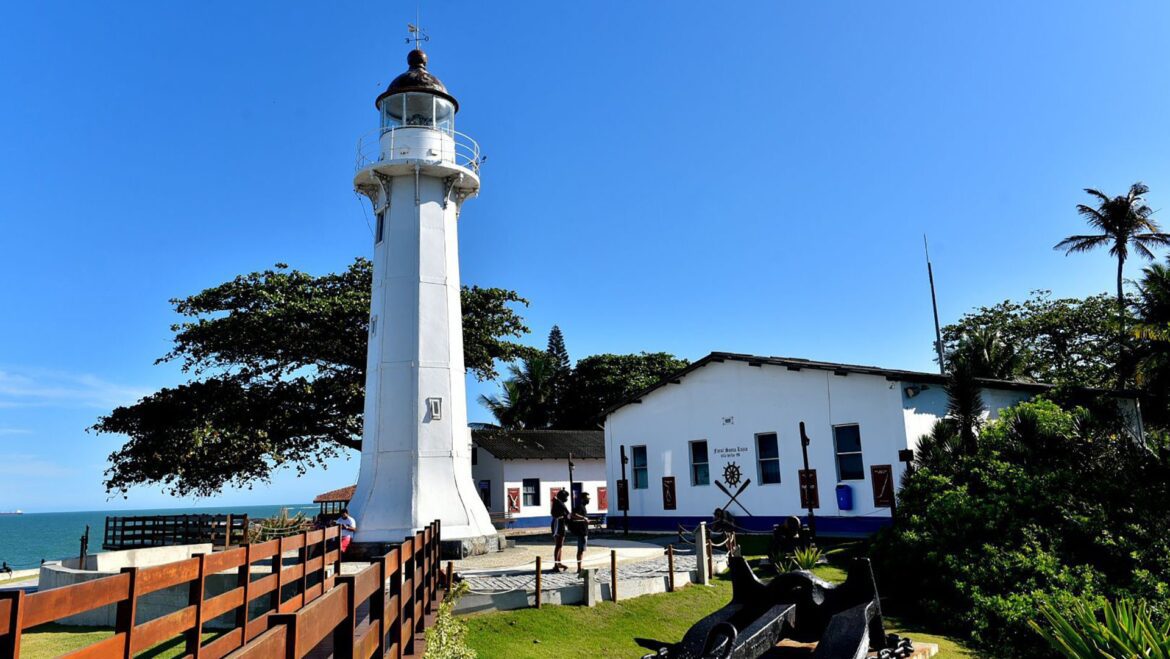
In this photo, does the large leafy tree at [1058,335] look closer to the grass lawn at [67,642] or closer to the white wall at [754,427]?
the white wall at [754,427]

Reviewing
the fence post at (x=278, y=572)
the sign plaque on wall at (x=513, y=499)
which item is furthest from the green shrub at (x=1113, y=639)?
the sign plaque on wall at (x=513, y=499)

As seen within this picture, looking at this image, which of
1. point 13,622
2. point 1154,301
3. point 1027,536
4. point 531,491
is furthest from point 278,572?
point 531,491

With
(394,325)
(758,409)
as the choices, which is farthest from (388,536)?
(758,409)

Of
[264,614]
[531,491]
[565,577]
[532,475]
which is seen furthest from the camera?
[532,475]

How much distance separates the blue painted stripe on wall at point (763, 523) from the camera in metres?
19.5

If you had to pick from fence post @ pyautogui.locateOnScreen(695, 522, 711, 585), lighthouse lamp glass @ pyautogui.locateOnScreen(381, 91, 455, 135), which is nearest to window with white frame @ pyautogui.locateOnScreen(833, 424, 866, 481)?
fence post @ pyautogui.locateOnScreen(695, 522, 711, 585)

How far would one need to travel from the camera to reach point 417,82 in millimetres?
20312

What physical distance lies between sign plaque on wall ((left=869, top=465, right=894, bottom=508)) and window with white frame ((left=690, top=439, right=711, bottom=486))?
5.44 m

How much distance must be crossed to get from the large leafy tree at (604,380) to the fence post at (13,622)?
4643 centimetres

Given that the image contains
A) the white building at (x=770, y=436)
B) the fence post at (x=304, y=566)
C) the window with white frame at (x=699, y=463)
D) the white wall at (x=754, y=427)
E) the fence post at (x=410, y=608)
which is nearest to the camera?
the fence post at (x=410, y=608)

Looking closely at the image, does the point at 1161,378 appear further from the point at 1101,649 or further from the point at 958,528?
the point at 1101,649

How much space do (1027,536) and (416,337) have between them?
44.3 feet

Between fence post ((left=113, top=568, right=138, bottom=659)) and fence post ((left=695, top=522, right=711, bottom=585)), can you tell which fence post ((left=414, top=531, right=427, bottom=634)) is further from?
fence post ((left=695, top=522, right=711, bottom=585))

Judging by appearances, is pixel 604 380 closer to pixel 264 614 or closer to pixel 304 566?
pixel 304 566
